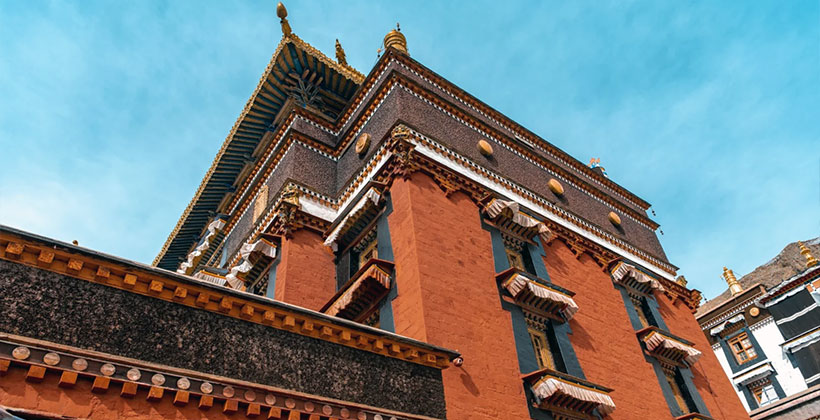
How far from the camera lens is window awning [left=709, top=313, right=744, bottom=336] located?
3256 cm

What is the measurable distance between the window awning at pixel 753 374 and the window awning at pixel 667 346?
15748 mm

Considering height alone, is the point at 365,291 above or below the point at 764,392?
below

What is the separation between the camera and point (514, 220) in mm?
15773

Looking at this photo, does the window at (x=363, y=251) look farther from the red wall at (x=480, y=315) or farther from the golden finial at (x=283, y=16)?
the golden finial at (x=283, y=16)

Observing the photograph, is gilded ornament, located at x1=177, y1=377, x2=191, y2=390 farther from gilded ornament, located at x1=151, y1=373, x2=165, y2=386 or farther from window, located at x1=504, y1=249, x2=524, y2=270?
window, located at x1=504, y1=249, x2=524, y2=270

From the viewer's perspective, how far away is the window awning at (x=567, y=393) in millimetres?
11680

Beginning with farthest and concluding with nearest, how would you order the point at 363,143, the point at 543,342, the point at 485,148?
the point at 485,148 → the point at 363,143 → the point at 543,342

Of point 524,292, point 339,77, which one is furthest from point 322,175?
point 524,292

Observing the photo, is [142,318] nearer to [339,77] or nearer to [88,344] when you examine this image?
[88,344]

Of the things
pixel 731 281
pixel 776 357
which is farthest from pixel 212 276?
pixel 731 281

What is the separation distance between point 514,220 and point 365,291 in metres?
5.18

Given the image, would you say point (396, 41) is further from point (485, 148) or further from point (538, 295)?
point (538, 295)

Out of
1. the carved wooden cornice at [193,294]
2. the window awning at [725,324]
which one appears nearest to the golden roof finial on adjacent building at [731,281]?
the window awning at [725,324]

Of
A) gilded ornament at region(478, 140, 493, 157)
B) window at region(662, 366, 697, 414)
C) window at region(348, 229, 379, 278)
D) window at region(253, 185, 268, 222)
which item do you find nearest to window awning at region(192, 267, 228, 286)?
window at region(253, 185, 268, 222)
